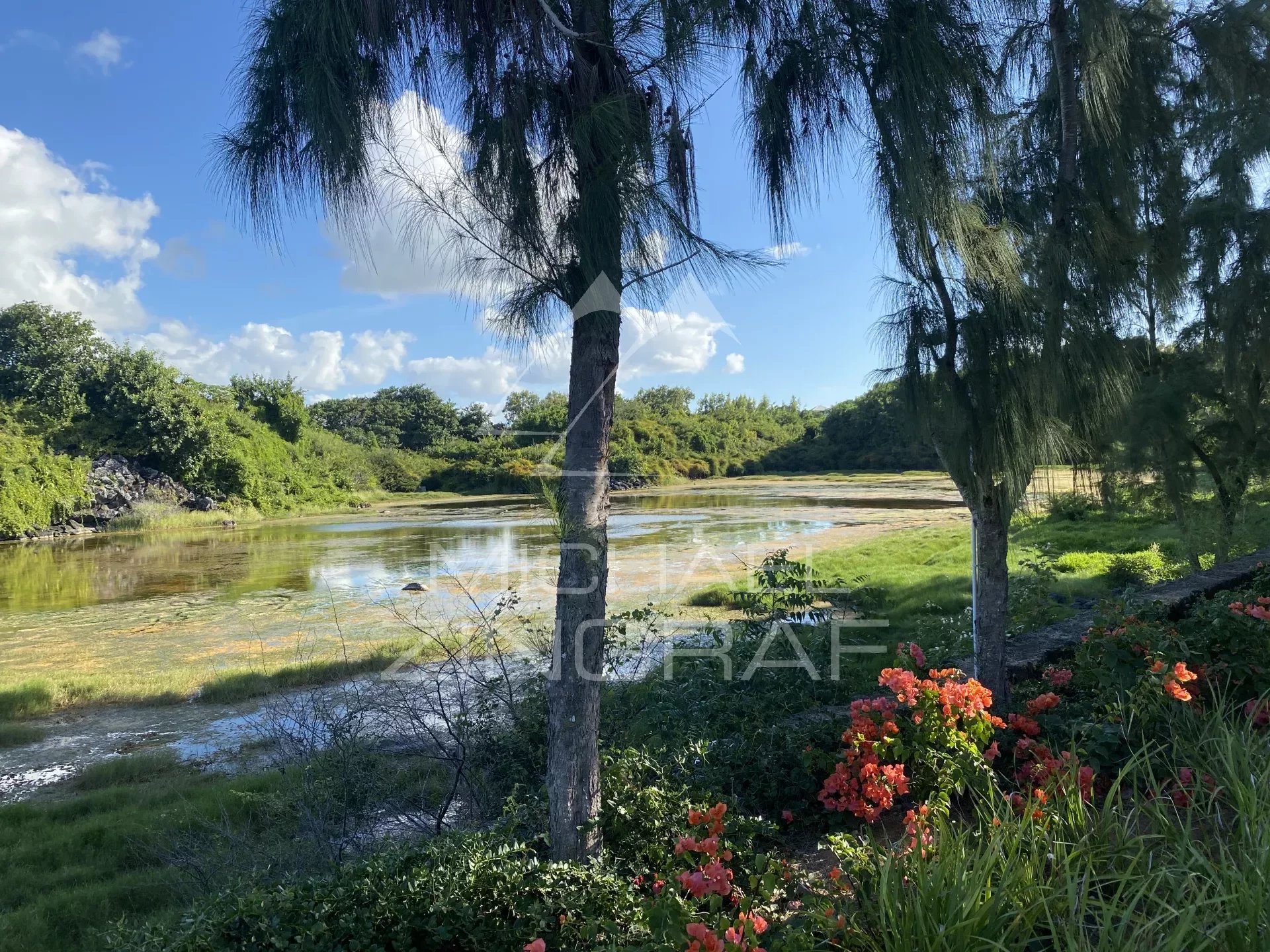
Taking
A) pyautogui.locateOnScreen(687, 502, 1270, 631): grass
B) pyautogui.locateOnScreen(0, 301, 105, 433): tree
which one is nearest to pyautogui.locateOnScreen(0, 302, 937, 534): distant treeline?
pyautogui.locateOnScreen(0, 301, 105, 433): tree

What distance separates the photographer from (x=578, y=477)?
80.7 inches

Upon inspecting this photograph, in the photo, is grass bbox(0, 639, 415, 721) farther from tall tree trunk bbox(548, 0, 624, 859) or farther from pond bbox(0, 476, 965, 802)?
tall tree trunk bbox(548, 0, 624, 859)

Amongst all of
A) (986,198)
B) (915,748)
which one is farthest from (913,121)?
(915,748)

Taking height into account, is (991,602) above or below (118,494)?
below

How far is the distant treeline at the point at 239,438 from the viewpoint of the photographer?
87.7 feet

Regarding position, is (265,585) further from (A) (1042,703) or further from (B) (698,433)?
(B) (698,433)

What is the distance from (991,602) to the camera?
10.7 ft

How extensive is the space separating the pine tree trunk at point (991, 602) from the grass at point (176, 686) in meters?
5.98

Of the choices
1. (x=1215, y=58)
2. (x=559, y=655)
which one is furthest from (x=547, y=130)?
(x=1215, y=58)

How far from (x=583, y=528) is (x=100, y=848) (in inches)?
149

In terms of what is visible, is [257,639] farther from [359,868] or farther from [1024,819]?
[1024,819]

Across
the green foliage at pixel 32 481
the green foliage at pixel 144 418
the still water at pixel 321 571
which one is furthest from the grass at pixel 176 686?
the green foliage at pixel 144 418

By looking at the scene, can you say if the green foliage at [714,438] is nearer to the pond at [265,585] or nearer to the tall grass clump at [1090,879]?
the pond at [265,585]

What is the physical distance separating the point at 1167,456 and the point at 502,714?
588 centimetres
